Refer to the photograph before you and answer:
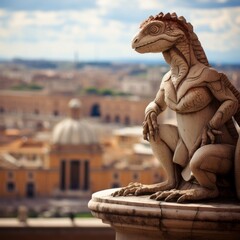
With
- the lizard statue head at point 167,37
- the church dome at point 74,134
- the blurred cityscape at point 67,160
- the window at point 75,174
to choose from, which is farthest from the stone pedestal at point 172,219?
the window at point 75,174

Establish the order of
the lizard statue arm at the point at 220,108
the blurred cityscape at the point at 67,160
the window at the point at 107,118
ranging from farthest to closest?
the window at the point at 107,118 → the blurred cityscape at the point at 67,160 → the lizard statue arm at the point at 220,108

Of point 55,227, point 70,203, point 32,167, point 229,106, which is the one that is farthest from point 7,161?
point 229,106

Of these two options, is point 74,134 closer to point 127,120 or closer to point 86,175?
point 86,175

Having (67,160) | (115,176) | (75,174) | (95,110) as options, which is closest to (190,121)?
(67,160)

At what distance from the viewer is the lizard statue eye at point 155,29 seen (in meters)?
6.75

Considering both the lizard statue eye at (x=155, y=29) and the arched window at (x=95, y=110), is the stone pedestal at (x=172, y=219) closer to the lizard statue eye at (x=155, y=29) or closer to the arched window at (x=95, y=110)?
the lizard statue eye at (x=155, y=29)

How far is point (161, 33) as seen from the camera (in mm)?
6746

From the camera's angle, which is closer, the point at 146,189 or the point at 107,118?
the point at 146,189

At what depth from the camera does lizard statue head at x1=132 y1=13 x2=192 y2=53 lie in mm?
6734

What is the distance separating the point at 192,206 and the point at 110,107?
264 feet

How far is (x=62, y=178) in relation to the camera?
185 ft

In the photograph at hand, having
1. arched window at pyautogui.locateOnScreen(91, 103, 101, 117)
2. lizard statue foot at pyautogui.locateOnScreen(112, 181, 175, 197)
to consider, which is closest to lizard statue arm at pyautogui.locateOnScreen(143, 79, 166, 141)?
lizard statue foot at pyautogui.locateOnScreen(112, 181, 175, 197)

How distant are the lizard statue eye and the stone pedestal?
29.7 inches

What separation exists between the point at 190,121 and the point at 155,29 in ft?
1.43
